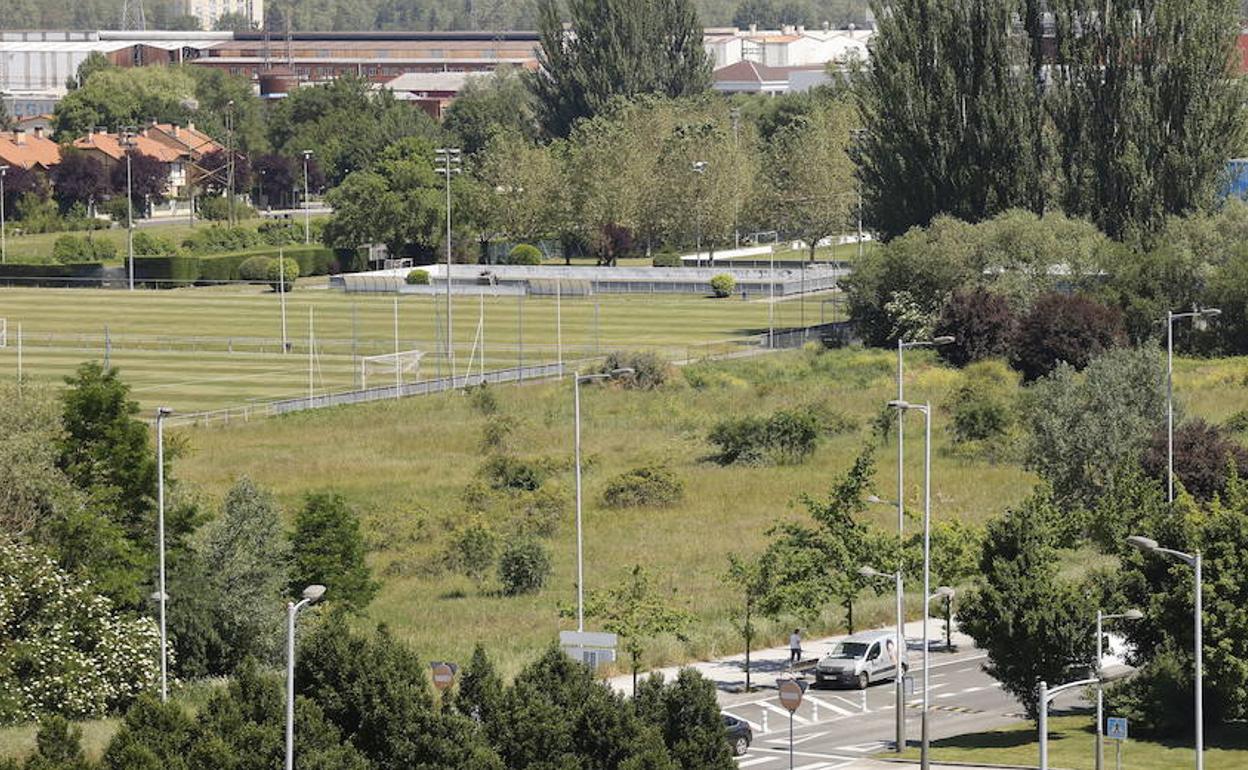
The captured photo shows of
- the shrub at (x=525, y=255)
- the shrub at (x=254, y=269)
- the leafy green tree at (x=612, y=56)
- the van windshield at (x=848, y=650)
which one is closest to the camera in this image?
the van windshield at (x=848, y=650)

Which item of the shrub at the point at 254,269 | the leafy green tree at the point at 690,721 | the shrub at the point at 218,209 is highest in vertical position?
the shrub at the point at 218,209

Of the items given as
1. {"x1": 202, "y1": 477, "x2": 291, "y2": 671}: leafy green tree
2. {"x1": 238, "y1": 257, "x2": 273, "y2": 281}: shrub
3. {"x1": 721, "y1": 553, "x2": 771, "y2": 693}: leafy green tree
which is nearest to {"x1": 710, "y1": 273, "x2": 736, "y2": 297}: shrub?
{"x1": 238, "y1": 257, "x2": 273, "y2": 281}: shrub

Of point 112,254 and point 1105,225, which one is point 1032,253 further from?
point 112,254

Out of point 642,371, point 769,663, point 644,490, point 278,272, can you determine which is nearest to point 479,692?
point 769,663

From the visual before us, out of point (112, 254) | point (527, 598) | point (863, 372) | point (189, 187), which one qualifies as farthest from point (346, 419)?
point (189, 187)

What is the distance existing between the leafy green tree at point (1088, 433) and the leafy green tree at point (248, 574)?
22399mm

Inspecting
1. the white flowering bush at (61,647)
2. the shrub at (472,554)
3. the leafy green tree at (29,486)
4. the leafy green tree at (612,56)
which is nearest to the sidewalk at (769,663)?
the white flowering bush at (61,647)

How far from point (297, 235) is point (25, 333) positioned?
155ft

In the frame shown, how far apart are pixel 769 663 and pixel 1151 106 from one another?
6132 cm

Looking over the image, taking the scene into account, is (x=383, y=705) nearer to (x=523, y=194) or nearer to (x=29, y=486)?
(x=29, y=486)

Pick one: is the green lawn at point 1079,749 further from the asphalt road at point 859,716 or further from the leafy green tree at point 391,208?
the leafy green tree at point 391,208

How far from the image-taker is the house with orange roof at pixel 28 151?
184 m

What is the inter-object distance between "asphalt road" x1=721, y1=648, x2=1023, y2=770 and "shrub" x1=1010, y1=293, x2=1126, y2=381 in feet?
141

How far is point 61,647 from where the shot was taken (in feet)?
162
